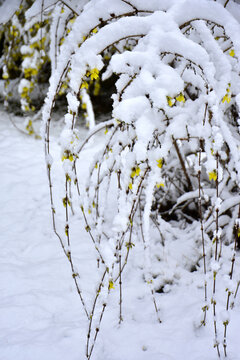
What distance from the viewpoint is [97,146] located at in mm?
4148

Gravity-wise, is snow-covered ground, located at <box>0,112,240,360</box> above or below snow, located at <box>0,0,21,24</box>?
below

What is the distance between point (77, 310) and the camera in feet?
5.79

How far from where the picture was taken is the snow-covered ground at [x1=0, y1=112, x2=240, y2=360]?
1.49 meters

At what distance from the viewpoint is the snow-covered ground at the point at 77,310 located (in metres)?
1.49

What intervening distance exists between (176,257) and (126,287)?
1.45ft

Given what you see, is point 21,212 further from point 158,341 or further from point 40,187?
point 158,341

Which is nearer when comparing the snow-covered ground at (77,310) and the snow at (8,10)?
the snow-covered ground at (77,310)

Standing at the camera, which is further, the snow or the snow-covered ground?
the snow

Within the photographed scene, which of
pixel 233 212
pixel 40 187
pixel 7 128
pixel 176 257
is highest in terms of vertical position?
pixel 233 212

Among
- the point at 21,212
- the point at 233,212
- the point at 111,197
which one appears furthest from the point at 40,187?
the point at 233,212

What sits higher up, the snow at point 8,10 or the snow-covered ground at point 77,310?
the snow at point 8,10

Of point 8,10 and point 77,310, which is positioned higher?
point 8,10

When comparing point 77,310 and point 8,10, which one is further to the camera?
point 77,310

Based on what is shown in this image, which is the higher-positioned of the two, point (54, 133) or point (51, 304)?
point (51, 304)
